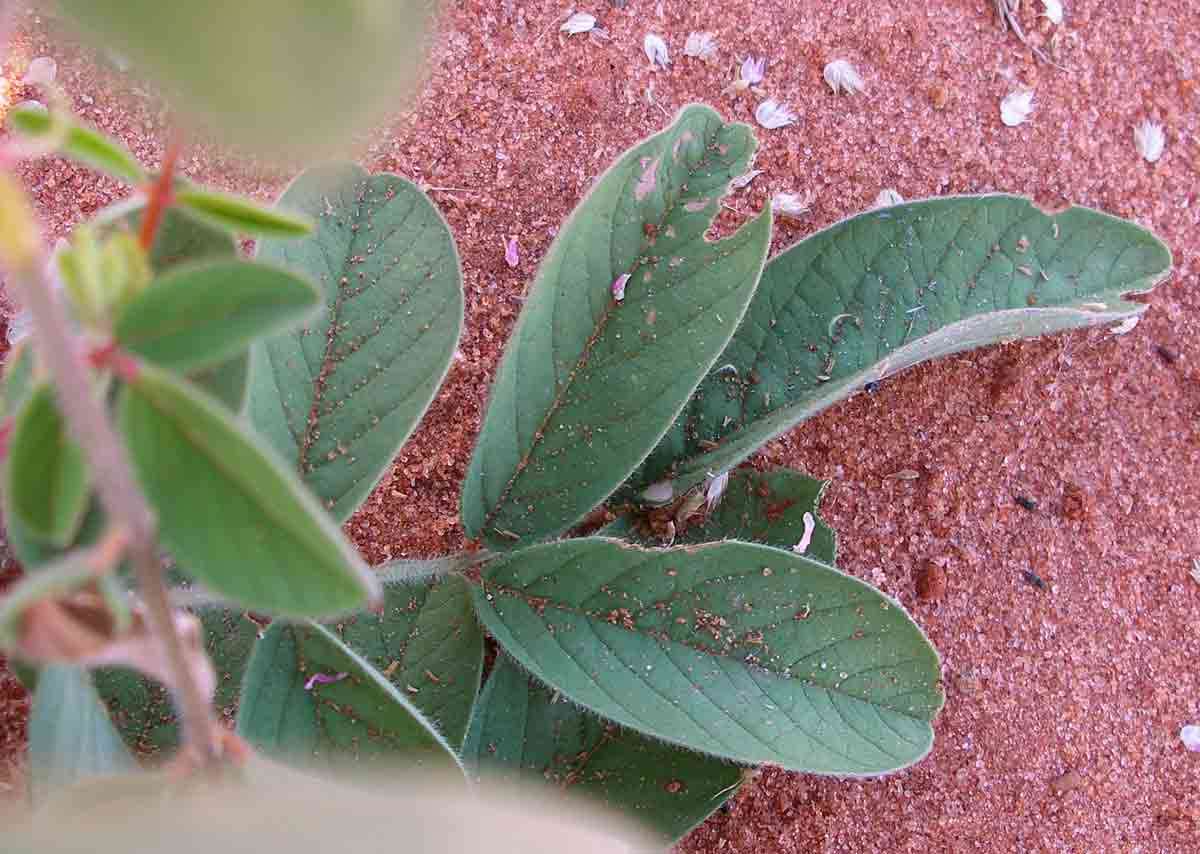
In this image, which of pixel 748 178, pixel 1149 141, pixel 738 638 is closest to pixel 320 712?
pixel 738 638

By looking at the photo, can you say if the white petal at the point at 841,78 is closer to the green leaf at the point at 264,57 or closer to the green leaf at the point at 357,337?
the green leaf at the point at 357,337

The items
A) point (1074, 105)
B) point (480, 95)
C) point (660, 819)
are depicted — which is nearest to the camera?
point (660, 819)

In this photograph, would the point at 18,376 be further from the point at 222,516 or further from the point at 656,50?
the point at 656,50

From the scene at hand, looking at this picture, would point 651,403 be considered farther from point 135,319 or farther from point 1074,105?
point 1074,105

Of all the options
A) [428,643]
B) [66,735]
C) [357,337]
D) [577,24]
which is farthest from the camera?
[577,24]

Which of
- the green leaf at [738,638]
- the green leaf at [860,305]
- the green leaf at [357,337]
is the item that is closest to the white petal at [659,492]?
the green leaf at [860,305]

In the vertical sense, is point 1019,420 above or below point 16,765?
below

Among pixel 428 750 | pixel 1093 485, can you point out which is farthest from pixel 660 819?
pixel 1093 485
